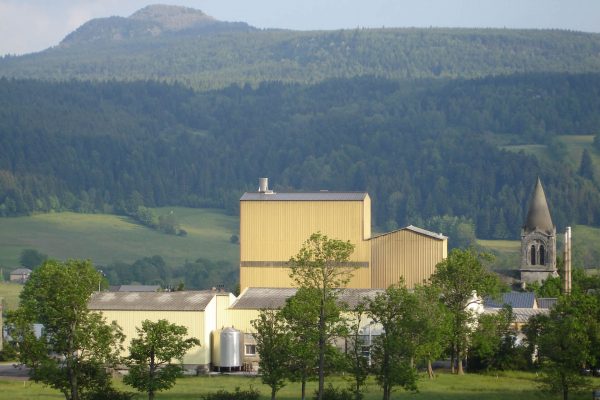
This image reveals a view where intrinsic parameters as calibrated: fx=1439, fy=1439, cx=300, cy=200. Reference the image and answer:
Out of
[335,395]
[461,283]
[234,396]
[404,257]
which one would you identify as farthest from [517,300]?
[234,396]

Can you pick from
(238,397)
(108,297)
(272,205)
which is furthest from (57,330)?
(272,205)

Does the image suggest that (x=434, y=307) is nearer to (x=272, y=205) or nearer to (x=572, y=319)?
(x=572, y=319)

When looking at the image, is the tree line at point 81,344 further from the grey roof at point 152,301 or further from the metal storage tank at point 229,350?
the grey roof at point 152,301

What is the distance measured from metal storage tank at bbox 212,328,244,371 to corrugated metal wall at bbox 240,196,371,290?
11.0 metres

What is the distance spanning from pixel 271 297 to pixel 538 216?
56.4 m

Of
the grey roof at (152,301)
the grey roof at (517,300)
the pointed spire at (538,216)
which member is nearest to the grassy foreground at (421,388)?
the grey roof at (152,301)

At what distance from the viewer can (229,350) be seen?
88.9 metres

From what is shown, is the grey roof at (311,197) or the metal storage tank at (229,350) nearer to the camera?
the metal storage tank at (229,350)

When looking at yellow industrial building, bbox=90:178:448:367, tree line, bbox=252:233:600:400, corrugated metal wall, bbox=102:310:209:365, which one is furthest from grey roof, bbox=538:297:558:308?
corrugated metal wall, bbox=102:310:209:365

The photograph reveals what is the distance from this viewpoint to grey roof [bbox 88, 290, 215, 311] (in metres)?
90.0

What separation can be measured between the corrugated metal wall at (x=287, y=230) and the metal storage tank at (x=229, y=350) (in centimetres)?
1099

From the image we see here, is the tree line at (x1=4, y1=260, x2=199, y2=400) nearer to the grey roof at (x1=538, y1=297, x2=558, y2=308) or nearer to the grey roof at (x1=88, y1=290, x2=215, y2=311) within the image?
the grey roof at (x1=88, y1=290, x2=215, y2=311)

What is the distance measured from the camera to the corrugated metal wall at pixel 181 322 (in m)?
89.0

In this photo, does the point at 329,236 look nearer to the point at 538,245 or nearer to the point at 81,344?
the point at 81,344
